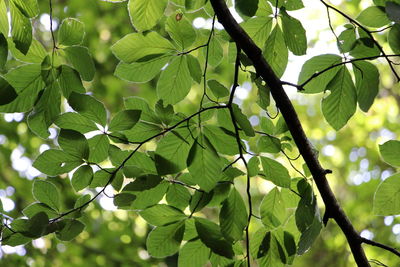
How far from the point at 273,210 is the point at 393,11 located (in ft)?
1.37

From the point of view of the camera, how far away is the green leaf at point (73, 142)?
0.76 metres

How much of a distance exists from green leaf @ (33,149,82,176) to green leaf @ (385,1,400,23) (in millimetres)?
530

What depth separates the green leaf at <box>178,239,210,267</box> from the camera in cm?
Answer: 86

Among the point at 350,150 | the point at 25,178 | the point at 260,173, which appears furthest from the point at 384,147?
the point at 350,150

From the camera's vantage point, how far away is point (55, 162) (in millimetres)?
791

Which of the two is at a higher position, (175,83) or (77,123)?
(175,83)

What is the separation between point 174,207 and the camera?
0.83 m

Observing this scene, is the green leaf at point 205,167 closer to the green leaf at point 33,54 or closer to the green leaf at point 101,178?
the green leaf at point 101,178

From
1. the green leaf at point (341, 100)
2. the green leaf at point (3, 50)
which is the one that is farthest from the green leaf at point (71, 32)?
the green leaf at point (341, 100)

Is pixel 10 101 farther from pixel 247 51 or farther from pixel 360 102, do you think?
pixel 360 102

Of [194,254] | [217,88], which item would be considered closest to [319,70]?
[217,88]

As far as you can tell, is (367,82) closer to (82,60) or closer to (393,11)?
(393,11)

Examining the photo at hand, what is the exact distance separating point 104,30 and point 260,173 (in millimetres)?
3421

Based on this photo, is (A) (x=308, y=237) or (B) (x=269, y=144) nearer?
(A) (x=308, y=237)
